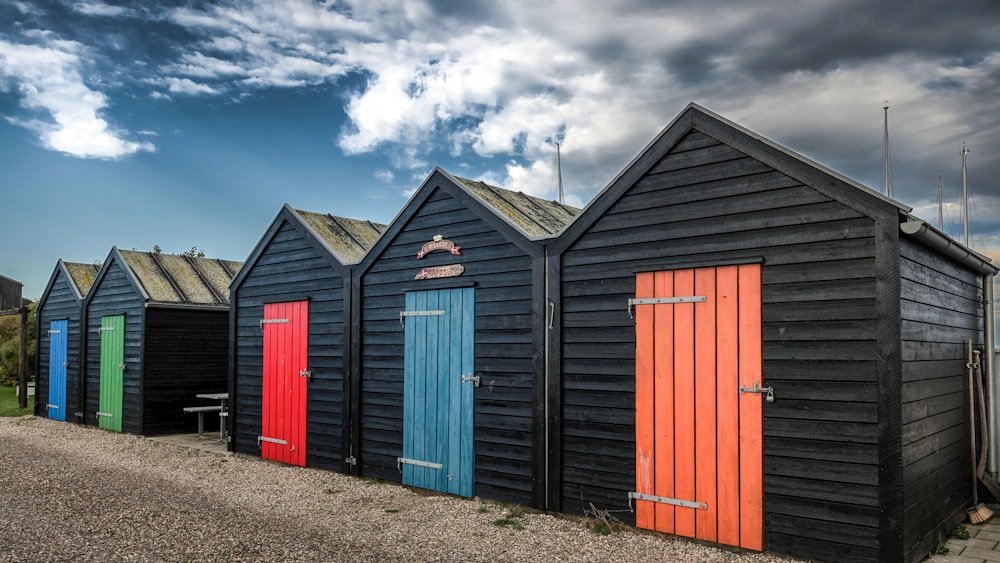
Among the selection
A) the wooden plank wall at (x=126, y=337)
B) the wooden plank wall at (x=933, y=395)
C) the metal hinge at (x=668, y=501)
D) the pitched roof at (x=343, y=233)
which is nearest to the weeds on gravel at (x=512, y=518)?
the metal hinge at (x=668, y=501)

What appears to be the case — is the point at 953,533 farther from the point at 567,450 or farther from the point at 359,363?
the point at 359,363

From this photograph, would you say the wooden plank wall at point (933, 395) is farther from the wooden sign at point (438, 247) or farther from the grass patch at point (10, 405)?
the grass patch at point (10, 405)

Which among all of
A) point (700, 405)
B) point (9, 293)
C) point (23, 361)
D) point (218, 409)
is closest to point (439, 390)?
point (700, 405)

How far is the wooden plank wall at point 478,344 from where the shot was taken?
734 cm

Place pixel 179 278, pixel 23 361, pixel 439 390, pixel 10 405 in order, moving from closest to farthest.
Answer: pixel 439 390
pixel 179 278
pixel 23 361
pixel 10 405

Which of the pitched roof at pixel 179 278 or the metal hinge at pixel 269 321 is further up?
the pitched roof at pixel 179 278

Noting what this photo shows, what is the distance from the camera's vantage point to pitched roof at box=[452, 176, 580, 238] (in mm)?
7969

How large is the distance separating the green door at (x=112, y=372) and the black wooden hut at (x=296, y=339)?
4.32 m

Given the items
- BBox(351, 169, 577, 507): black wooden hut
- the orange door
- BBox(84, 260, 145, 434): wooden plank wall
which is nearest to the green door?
BBox(84, 260, 145, 434): wooden plank wall

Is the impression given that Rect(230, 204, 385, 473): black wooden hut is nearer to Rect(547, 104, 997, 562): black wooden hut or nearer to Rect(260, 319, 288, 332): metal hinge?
Rect(260, 319, 288, 332): metal hinge

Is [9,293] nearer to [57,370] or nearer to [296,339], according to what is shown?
[57,370]

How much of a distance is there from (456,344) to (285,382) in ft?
12.0

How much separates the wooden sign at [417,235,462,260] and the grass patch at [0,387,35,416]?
14378mm

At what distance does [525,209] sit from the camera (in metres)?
8.91
